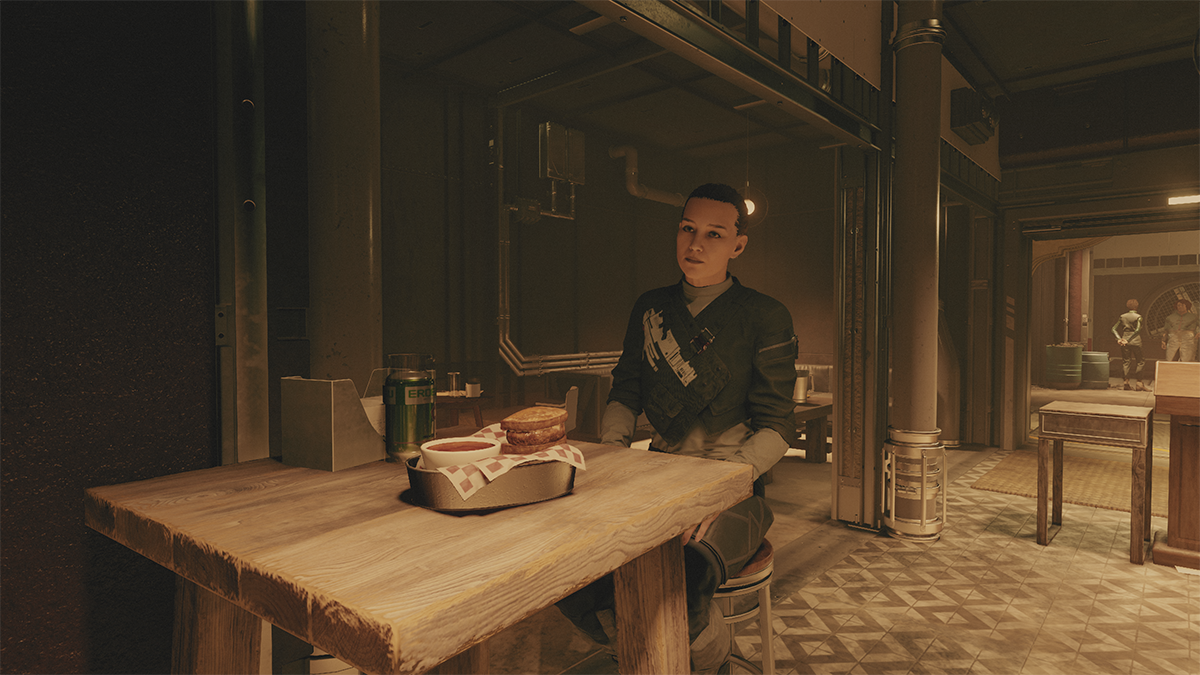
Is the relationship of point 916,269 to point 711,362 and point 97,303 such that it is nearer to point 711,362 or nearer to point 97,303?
point 711,362

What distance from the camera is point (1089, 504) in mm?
4227

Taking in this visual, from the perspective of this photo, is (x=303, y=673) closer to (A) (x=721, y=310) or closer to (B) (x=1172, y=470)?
(A) (x=721, y=310)

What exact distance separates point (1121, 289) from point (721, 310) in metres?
18.8

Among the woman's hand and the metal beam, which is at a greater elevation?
the metal beam

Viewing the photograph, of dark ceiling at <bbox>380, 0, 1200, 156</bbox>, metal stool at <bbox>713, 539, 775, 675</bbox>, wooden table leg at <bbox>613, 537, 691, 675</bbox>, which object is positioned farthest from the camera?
dark ceiling at <bbox>380, 0, 1200, 156</bbox>

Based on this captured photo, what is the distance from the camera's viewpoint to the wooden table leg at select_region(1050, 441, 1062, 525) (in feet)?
12.1

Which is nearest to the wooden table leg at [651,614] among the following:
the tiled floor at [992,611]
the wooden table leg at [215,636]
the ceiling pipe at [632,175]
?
the wooden table leg at [215,636]

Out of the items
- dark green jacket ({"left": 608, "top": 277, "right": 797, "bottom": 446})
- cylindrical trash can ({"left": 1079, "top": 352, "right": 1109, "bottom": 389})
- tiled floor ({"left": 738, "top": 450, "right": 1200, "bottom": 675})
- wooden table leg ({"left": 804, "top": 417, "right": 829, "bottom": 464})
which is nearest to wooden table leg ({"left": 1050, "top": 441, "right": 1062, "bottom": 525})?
tiled floor ({"left": 738, "top": 450, "right": 1200, "bottom": 675})

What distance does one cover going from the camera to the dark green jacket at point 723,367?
1840 mm

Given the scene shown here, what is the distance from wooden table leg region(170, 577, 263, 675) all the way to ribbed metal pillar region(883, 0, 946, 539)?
3481 mm

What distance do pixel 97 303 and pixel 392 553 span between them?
3.08 feet

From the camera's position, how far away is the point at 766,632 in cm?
172

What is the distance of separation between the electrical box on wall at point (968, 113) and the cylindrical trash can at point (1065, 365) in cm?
1010

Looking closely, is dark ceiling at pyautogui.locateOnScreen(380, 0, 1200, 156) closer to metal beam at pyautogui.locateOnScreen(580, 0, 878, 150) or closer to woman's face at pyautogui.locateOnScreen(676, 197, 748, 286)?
metal beam at pyautogui.locateOnScreen(580, 0, 878, 150)
